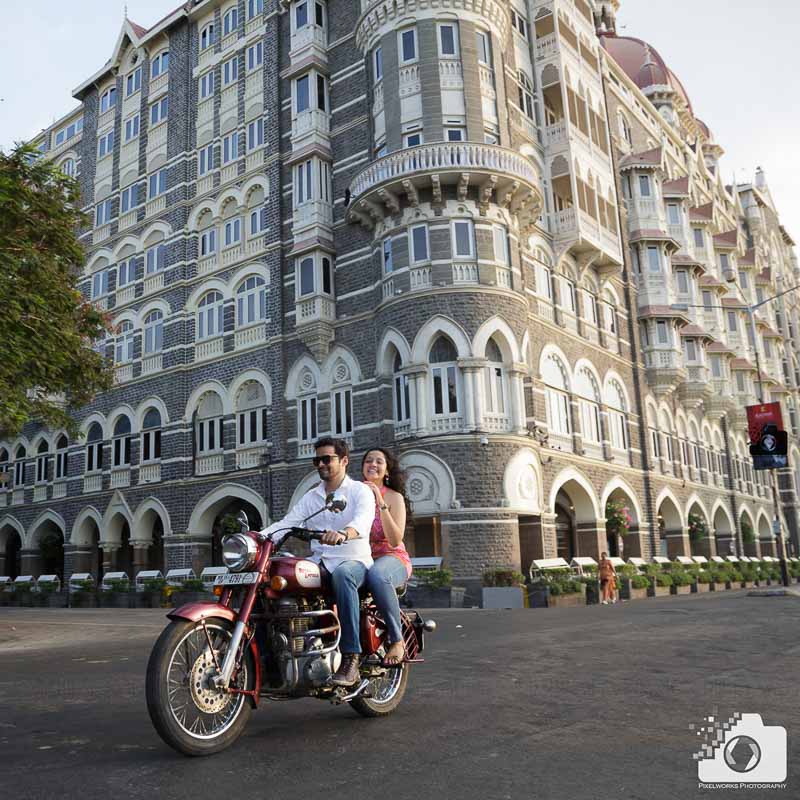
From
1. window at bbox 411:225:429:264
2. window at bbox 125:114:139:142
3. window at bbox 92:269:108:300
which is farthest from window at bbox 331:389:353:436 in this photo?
window at bbox 125:114:139:142

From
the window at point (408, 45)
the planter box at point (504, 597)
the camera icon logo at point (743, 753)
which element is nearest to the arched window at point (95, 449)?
the window at point (408, 45)

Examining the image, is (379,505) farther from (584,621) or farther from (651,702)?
(584,621)

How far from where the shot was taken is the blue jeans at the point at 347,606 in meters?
4.95

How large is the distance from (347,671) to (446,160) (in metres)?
21.1

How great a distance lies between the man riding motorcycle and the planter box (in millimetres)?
16391

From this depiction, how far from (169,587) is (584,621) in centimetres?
1657

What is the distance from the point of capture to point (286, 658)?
470cm

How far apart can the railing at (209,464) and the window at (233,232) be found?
8.21 m

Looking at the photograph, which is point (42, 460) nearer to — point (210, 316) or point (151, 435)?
point (151, 435)

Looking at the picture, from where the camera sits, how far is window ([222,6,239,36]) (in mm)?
33375

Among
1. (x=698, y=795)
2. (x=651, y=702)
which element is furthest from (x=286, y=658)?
(x=651, y=702)

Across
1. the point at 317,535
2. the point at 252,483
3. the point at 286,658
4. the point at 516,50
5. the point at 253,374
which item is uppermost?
the point at 516,50

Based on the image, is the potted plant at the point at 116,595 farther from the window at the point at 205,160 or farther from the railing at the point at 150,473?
the window at the point at 205,160

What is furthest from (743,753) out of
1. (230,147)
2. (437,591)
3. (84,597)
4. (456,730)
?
(230,147)
